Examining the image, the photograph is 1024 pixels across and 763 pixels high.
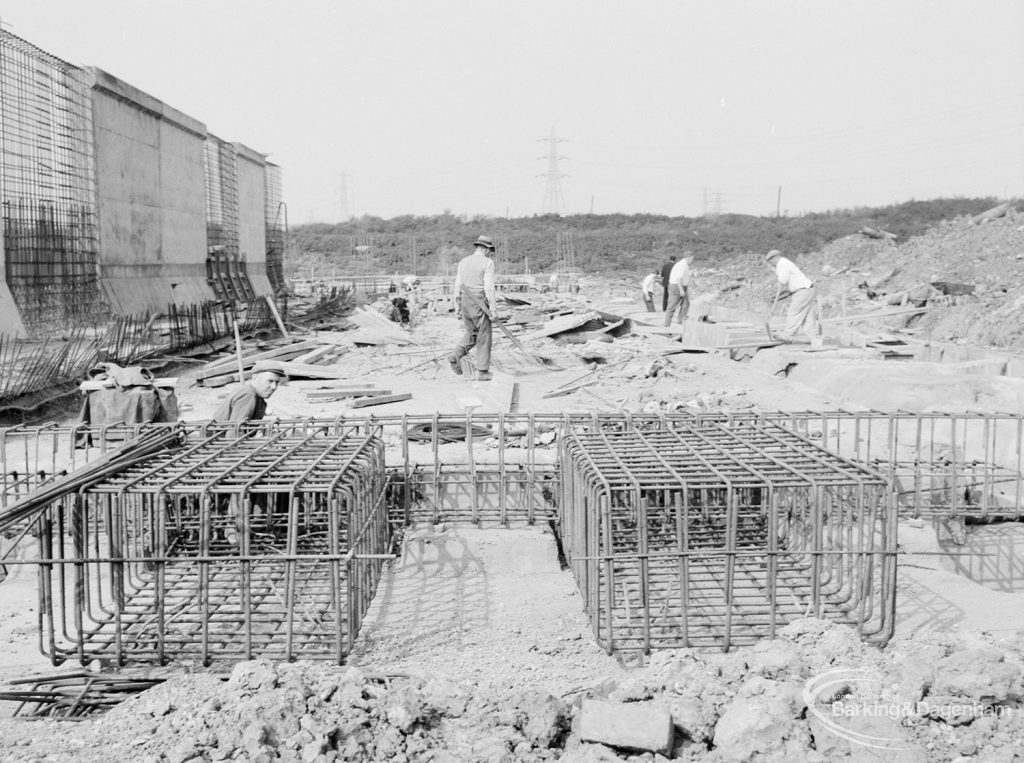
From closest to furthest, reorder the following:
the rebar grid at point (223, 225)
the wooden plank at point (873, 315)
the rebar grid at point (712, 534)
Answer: the rebar grid at point (712, 534)
the wooden plank at point (873, 315)
the rebar grid at point (223, 225)

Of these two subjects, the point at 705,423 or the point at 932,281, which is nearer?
the point at 705,423

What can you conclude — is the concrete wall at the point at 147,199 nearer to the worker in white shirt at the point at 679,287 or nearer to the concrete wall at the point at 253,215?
the concrete wall at the point at 253,215

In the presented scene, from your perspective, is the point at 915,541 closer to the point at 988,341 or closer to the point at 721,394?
the point at 721,394

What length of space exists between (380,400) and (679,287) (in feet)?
27.8

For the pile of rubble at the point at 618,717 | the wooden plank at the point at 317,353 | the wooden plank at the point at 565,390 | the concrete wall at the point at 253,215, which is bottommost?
the pile of rubble at the point at 618,717

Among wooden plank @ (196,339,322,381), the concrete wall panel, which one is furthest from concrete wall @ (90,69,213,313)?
wooden plank @ (196,339,322,381)

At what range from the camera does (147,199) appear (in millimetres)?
16094

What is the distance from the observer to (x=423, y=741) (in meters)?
3.22

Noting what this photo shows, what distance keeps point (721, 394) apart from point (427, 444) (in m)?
3.66

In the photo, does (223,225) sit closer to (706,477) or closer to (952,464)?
(952,464)

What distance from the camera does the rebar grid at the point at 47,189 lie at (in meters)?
11.1

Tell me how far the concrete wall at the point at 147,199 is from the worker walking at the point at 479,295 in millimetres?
5049

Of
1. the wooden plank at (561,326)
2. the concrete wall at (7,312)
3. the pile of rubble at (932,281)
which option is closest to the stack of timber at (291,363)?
the concrete wall at (7,312)

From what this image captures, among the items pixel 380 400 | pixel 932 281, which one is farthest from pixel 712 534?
pixel 932 281
